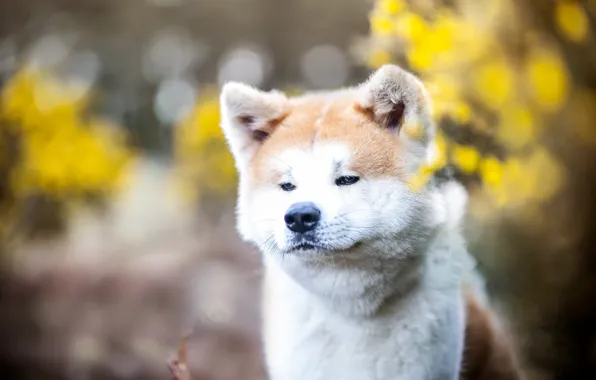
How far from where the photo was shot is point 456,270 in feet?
5.74

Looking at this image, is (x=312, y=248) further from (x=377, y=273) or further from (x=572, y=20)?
(x=572, y=20)

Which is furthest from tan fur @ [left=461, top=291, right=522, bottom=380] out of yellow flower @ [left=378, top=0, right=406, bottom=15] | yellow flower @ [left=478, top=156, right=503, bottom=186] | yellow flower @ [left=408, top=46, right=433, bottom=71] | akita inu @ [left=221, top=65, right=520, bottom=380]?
yellow flower @ [left=378, top=0, right=406, bottom=15]

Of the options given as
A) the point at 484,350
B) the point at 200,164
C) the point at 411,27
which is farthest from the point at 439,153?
the point at 200,164

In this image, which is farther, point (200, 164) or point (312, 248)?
point (200, 164)

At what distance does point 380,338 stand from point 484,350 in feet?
1.42

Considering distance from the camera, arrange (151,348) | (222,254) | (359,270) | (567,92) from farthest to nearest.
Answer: (222,254) < (151,348) < (567,92) < (359,270)

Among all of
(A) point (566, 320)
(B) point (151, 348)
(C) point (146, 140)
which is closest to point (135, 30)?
(C) point (146, 140)

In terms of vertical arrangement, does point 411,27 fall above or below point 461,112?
above

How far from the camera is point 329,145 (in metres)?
1.57

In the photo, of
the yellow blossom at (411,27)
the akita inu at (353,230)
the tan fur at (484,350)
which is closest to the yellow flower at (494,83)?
the yellow blossom at (411,27)

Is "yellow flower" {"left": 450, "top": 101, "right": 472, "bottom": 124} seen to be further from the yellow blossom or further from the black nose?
the black nose

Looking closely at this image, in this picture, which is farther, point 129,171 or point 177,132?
point 129,171

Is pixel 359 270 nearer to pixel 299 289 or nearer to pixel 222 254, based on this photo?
pixel 299 289

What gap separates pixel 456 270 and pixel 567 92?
714mm
